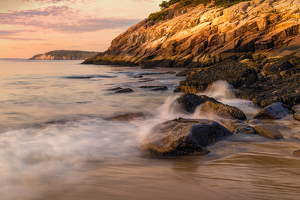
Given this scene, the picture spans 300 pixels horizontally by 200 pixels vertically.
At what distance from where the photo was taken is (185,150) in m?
3.72

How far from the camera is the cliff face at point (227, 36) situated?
30234mm

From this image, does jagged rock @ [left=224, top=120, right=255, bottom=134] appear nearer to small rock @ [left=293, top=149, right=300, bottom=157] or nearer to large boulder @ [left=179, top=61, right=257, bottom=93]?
small rock @ [left=293, top=149, right=300, bottom=157]

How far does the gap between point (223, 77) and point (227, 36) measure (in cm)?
2723

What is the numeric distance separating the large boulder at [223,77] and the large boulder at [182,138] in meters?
6.73

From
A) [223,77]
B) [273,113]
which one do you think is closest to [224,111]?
[273,113]

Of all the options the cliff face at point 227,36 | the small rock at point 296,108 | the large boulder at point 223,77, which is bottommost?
the small rock at point 296,108

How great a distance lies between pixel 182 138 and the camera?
12.2 ft

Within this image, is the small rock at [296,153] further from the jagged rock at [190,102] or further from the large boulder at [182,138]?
the jagged rock at [190,102]

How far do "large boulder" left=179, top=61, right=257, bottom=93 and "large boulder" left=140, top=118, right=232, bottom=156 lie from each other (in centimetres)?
673

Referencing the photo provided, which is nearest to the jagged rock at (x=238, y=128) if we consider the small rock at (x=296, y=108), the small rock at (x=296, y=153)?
the small rock at (x=296, y=153)

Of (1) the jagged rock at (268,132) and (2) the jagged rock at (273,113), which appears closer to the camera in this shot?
(1) the jagged rock at (268,132)

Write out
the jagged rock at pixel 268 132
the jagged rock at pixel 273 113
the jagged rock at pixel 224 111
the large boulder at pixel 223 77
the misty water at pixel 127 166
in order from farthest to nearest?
the large boulder at pixel 223 77 < the jagged rock at pixel 273 113 < the jagged rock at pixel 224 111 < the jagged rock at pixel 268 132 < the misty water at pixel 127 166

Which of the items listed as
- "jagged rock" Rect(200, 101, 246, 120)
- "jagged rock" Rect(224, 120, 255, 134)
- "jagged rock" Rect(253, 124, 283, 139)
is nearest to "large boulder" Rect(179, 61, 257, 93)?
"jagged rock" Rect(200, 101, 246, 120)

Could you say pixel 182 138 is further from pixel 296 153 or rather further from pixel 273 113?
pixel 273 113
